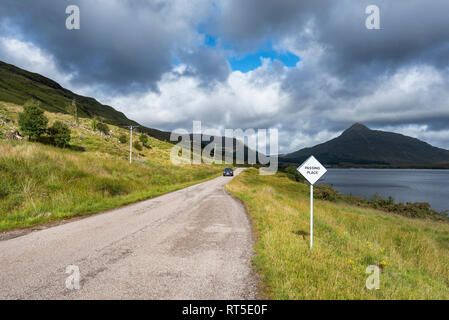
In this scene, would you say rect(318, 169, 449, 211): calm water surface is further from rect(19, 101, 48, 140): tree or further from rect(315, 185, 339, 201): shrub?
rect(19, 101, 48, 140): tree

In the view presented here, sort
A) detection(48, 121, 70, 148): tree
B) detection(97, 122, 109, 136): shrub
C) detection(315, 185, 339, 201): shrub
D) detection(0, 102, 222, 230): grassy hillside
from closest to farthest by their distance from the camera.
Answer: detection(0, 102, 222, 230): grassy hillside → detection(315, 185, 339, 201): shrub → detection(48, 121, 70, 148): tree → detection(97, 122, 109, 136): shrub

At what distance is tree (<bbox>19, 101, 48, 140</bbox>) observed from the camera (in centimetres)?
4325

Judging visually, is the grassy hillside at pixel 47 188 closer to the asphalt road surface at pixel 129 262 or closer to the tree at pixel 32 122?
the asphalt road surface at pixel 129 262

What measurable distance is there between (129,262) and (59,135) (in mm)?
51677

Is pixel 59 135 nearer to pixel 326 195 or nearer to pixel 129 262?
pixel 129 262

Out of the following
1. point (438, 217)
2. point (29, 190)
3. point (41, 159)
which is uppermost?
point (41, 159)

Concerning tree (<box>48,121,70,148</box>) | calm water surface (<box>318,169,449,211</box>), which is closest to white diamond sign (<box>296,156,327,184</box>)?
calm water surface (<box>318,169,449,211</box>)

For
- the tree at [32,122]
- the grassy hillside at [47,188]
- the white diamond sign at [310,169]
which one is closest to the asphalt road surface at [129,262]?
the grassy hillside at [47,188]

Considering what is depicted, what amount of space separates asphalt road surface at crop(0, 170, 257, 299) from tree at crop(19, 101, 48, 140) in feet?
166

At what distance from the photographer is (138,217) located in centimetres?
919

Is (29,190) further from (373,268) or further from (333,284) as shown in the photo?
(373,268)

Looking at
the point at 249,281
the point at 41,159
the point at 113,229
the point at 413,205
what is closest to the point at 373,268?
the point at 249,281

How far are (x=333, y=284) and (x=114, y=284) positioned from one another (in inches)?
165

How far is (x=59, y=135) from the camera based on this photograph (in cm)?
4428
